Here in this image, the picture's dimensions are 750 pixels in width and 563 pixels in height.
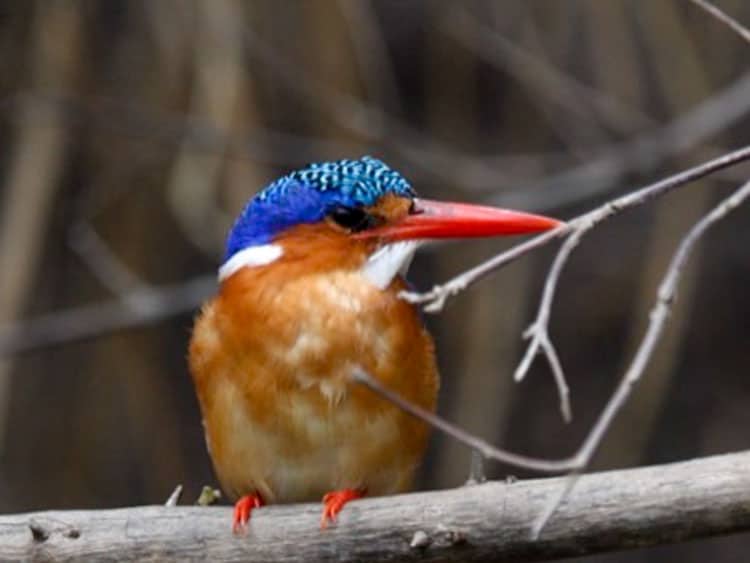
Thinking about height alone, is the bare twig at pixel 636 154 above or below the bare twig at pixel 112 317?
above

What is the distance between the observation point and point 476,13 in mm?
4746

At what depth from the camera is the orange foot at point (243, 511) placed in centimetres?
273

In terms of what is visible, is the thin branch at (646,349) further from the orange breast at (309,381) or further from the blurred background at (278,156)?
the blurred background at (278,156)

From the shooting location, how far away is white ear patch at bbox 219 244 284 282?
3061 millimetres

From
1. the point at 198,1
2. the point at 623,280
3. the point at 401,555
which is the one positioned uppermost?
the point at 198,1

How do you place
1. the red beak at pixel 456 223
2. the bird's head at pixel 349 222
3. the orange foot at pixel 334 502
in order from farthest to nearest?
the bird's head at pixel 349 222
the red beak at pixel 456 223
the orange foot at pixel 334 502

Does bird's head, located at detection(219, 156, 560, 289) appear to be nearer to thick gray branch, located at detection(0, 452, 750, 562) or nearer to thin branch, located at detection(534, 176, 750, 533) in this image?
thick gray branch, located at detection(0, 452, 750, 562)

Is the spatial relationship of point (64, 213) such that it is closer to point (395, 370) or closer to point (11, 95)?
point (11, 95)

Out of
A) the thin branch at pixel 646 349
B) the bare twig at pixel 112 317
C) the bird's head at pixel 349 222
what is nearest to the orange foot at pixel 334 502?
the bird's head at pixel 349 222

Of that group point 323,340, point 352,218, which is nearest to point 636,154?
point 352,218

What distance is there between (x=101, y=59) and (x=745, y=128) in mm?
1801

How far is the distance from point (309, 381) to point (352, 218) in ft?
1.07

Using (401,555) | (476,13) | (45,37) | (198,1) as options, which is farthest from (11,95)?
(401,555)

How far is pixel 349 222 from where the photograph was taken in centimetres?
305
